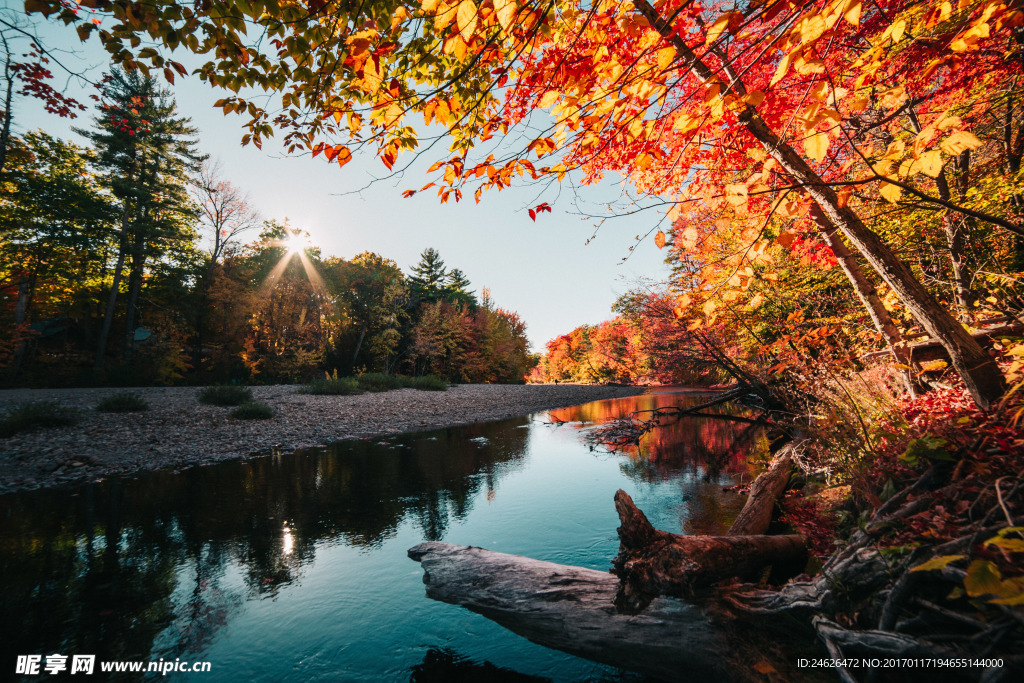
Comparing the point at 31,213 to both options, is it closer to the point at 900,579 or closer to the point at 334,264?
the point at 334,264

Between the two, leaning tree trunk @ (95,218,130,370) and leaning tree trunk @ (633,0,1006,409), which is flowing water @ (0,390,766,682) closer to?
leaning tree trunk @ (633,0,1006,409)

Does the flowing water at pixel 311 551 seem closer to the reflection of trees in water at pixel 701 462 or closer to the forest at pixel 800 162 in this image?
the reflection of trees in water at pixel 701 462

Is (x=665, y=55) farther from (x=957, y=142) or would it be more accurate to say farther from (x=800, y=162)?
(x=800, y=162)

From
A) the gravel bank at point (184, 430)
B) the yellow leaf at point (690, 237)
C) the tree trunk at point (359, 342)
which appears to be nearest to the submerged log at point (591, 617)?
the yellow leaf at point (690, 237)

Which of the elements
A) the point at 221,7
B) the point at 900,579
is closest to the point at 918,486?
the point at 900,579

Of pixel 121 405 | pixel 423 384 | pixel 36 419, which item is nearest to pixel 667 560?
pixel 36 419

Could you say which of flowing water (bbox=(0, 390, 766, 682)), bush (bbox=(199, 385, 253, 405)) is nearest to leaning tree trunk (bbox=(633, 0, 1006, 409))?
flowing water (bbox=(0, 390, 766, 682))

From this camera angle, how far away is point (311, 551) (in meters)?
4.62

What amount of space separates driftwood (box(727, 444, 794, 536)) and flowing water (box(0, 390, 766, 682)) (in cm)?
58

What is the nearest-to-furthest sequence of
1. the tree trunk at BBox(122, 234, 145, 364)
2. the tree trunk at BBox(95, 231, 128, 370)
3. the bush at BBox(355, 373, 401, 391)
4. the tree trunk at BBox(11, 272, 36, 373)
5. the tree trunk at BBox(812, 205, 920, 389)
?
the tree trunk at BBox(812, 205, 920, 389) → the tree trunk at BBox(11, 272, 36, 373) → the tree trunk at BBox(95, 231, 128, 370) → the tree trunk at BBox(122, 234, 145, 364) → the bush at BBox(355, 373, 401, 391)

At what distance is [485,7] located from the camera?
179cm

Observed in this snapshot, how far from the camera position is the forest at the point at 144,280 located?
55.6 feet

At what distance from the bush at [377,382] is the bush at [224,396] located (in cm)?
651

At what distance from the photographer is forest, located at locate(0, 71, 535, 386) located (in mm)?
16953
